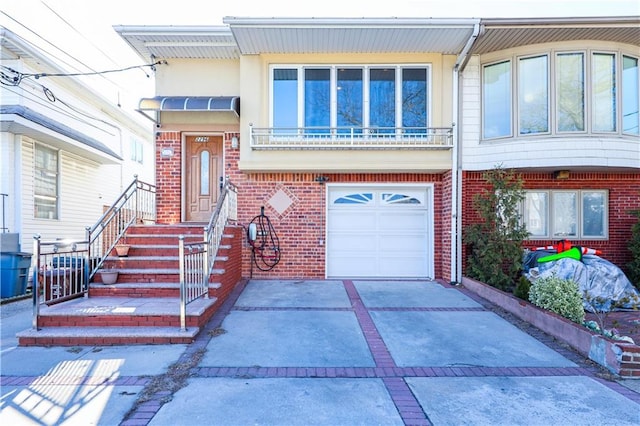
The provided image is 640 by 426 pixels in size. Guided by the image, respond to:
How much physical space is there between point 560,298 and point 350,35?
6.08 meters

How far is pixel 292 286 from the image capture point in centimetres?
754

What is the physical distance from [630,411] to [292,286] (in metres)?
5.57

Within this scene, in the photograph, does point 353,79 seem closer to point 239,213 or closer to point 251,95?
point 251,95

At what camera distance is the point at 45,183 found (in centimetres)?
991

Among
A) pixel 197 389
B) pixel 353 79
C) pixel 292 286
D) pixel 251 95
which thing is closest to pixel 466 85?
pixel 353 79

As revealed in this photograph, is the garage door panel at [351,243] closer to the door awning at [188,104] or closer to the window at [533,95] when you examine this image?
the door awning at [188,104]

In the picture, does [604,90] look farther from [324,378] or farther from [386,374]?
[324,378]

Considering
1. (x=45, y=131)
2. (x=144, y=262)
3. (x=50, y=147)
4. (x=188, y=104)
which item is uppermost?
(x=188, y=104)

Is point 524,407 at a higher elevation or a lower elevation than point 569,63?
lower

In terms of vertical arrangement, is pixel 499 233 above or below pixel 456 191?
below

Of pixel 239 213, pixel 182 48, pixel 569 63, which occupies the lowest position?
pixel 239 213

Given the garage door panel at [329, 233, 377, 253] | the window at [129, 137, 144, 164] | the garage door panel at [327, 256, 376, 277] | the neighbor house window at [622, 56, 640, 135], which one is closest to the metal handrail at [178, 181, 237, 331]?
the garage door panel at [329, 233, 377, 253]

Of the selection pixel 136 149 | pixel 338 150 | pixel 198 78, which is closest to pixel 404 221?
pixel 338 150

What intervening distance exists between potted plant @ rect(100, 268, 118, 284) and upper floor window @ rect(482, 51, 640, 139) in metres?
8.20
